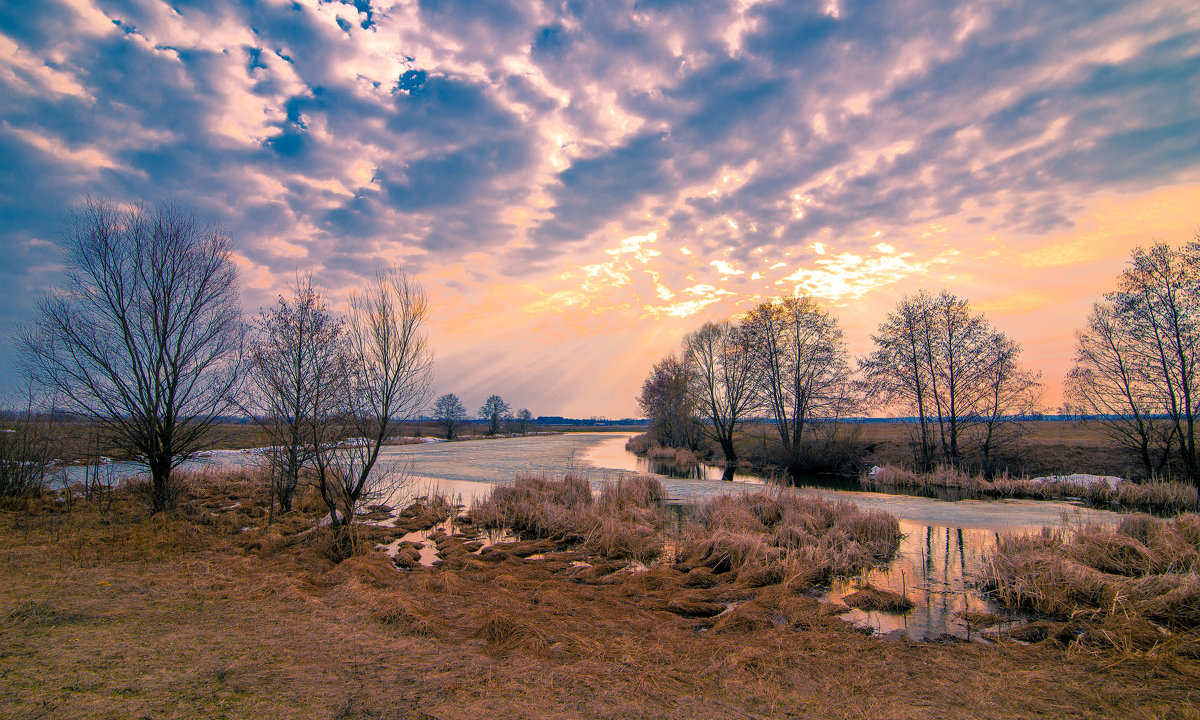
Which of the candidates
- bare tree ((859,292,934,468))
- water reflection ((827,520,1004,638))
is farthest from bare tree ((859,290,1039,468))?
water reflection ((827,520,1004,638))

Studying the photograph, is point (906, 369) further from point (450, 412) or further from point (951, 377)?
point (450, 412)

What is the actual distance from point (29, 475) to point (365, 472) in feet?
40.7

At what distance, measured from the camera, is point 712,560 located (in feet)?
32.3

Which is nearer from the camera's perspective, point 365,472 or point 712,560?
point 712,560

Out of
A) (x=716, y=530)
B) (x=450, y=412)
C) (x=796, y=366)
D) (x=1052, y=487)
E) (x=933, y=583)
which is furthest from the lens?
(x=450, y=412)

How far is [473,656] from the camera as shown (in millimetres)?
5195

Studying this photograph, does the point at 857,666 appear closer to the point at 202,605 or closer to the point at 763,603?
the point at 763,603

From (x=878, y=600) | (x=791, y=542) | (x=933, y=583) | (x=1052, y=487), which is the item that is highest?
(x=791, y=542)

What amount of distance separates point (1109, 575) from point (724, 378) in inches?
1181

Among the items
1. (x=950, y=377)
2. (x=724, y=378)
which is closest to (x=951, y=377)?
(x=950, y=377)

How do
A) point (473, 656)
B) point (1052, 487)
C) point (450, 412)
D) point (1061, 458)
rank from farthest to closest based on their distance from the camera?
point (450, 412), point (1061, 458), point (1052, 487), point (473, 656)

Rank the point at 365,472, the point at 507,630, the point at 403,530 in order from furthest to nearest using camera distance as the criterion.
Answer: the point at 403,530, the point at 365,472, the point at 507,630

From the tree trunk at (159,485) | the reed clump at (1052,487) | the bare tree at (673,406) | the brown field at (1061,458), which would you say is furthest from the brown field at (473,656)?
the bare tree at (673,406)

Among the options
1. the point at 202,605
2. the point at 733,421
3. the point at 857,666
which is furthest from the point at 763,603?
the point at 733,421
